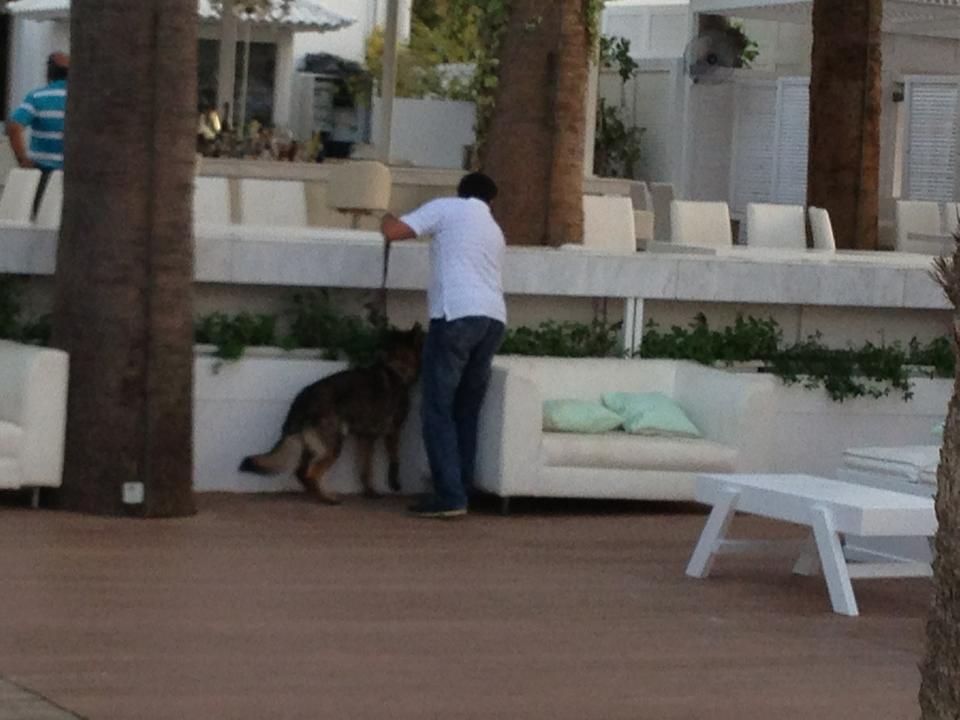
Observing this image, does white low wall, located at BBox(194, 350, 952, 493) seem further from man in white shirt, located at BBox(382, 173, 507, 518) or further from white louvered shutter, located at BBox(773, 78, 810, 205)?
white louvered shutter, located at BBox(773, 78, 810, 205)

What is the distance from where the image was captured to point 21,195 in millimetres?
15289

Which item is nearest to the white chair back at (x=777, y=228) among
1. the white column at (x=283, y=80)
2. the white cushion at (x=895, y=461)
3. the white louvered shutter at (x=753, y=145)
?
the white louvered shutter at (x=753, y=145)

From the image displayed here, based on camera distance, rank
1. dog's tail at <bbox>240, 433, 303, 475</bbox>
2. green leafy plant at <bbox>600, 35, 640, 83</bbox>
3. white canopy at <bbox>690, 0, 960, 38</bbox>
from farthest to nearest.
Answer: green leafy plant at <bbox>600, 35, 640, 83</bbox>
white canopy at <bbox>690, 0, 960, 38</bbox>
dog's tail at <bbox>240, 433, 303, 475</bbox>

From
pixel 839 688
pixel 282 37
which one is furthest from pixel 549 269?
pixel 282 37

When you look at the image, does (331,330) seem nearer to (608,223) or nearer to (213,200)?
(213,200)

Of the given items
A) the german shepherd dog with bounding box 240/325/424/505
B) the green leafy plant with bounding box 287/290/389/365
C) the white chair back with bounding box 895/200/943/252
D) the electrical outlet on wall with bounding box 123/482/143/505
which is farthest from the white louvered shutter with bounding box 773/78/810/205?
the electrical outlet on wall with bounding box 123/482/143/505

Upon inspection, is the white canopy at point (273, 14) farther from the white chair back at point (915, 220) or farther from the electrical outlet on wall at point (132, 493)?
the electrical outlet on wall at point (132, 493)

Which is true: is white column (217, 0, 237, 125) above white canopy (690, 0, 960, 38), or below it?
below

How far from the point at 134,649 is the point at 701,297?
5992 millimetres

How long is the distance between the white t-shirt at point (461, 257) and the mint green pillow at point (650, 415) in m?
0.94

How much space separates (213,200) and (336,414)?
4718mm

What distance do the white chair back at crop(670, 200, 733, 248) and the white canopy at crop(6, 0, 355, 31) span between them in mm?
5954

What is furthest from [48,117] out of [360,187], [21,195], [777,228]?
[777,228]

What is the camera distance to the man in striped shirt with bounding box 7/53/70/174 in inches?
605
